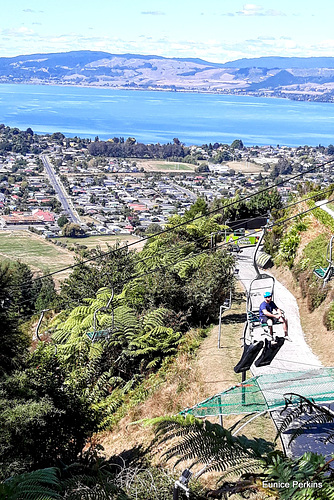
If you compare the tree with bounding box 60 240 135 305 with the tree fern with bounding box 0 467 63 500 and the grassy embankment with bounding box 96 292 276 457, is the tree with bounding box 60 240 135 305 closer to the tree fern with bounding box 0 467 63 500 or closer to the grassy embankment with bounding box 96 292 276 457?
the grassy embankment with bounding box 96 292 276 457

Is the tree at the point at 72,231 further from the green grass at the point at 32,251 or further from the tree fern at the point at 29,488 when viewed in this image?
the tree fern at the point at 29,488

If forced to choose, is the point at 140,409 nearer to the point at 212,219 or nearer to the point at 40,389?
the point at 40,389

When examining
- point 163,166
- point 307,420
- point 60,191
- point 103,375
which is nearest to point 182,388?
point 103,375

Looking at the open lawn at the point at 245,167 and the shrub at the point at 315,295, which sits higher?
the shrub at the point at 315,295

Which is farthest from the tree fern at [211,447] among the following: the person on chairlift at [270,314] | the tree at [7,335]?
the person on chairlift at [270,314]

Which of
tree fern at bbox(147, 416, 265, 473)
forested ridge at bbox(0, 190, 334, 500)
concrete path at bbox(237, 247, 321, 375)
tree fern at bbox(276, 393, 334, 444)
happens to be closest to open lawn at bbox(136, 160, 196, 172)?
forested ridge at bbox(0, 190, 334, 500)

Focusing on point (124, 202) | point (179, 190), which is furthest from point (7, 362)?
point (179, 190)
